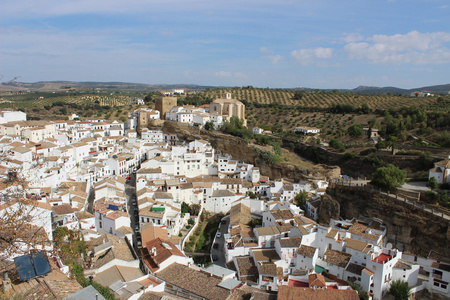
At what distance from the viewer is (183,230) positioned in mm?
20328

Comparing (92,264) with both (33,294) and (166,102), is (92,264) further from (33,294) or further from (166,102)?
(166,102)

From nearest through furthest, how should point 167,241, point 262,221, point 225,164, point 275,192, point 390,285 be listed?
point 390,285 < point 167,241 < point 262,221 < point 275,192 < point 225,164

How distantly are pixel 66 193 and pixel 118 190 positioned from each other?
10.8 ft

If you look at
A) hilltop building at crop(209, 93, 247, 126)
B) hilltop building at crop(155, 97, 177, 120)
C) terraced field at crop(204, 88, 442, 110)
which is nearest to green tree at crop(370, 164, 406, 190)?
hilltop building at crop(209, 93, 247, 126)

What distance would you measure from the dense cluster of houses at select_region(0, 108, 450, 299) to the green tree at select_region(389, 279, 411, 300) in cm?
47

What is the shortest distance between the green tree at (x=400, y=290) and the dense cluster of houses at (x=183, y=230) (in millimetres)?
467

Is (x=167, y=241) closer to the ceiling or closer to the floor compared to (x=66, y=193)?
closer to the floor

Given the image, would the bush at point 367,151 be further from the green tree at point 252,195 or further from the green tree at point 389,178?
the green tree at point 252,195

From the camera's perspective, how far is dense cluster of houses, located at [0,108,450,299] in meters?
13.0

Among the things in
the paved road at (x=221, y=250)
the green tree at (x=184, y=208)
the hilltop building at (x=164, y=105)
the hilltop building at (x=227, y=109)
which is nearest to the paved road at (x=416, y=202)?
the paved road at (x=221, y=250)

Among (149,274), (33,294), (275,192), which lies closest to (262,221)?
(275,192)

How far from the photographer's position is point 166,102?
134 feet

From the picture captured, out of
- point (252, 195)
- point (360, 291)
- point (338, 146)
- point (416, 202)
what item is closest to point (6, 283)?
point (360, 291)

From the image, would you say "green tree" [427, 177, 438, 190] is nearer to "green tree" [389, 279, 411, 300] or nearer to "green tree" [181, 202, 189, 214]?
"green tree" [389, 279, 411, 300]
